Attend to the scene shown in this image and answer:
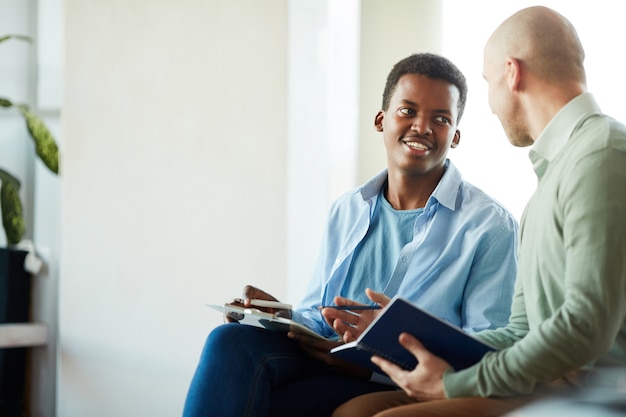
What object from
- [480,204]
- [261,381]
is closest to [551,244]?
[480,204]

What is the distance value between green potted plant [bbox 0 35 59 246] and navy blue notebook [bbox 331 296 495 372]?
8.96 ft

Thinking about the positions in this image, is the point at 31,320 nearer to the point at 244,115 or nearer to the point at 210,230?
the point at 210,230

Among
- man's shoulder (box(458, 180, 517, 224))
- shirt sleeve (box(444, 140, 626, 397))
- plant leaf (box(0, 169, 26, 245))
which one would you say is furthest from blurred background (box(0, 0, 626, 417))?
shirt sleeve (box(444, 140, 626, 397))

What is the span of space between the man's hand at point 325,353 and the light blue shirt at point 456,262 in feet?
0.46

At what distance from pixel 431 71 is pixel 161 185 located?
1.49 meters

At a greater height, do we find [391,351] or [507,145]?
[507,145]

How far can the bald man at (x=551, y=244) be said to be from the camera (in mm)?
1393

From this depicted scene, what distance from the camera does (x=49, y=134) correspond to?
161 inches

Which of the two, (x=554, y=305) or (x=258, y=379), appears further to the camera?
(x=258, y=379)

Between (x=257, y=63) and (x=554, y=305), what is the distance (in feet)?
6.36

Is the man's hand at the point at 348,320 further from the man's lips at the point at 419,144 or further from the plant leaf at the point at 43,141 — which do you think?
the plant leaf at the point at 43,141

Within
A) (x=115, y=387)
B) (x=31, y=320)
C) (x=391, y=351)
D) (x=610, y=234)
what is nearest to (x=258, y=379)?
(x=391, y=351)

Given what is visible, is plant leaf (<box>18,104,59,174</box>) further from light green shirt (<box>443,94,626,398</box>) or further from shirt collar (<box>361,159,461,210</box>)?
light green shirt (<box>443,94,626,398</box>)

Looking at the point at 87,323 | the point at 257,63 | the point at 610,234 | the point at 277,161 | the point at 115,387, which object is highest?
the point at 257,63
